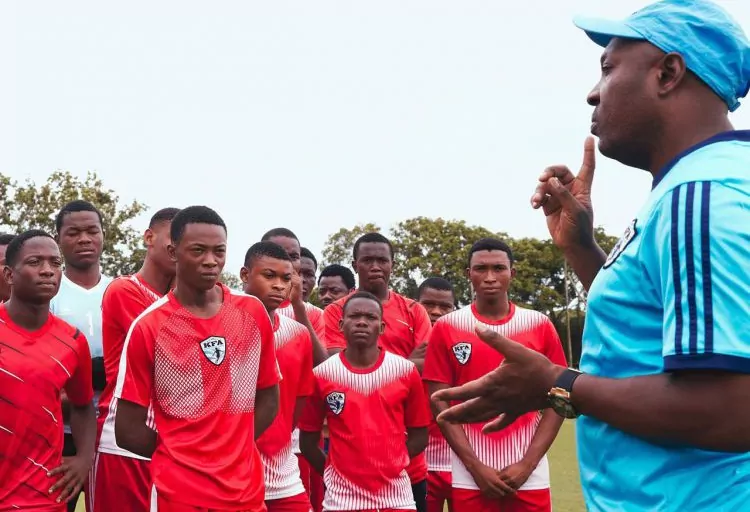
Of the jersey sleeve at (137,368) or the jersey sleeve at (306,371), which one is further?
the jersey sleeve at (306,371)

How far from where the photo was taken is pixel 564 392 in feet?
6.32

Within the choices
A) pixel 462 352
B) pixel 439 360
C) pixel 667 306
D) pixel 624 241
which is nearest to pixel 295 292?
pixel 439 360

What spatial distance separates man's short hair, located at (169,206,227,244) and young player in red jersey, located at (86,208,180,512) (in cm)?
57

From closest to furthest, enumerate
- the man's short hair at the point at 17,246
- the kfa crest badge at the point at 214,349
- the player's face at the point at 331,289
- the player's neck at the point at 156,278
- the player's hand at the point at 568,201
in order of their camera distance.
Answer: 1. the player's hand at the point at 568,201
2. the kfa crest badge at the point at 214,349
3. the man's short hair at the point at 17,246
4. the player's neck at the point at 156,278
5. the player's face at the point at 331,289

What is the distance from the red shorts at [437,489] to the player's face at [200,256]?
3.46 m

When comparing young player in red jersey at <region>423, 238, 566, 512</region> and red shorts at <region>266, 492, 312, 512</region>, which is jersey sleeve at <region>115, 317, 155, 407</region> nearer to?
red shorts at <region>266, 492, 312, 512</region>

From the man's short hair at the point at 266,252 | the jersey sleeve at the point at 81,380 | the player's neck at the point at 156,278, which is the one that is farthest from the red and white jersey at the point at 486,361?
the jersey sleeve at the point at 81,380

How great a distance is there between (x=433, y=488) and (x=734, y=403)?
591 cm

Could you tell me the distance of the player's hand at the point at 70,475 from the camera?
4.84m

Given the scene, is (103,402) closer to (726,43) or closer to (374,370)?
(374,370)

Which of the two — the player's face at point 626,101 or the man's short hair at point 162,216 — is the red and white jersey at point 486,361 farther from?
the player's face at point 626,101

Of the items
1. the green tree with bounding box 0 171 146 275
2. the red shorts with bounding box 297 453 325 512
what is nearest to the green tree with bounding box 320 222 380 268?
the green tree with bounding box 0 171 146 275

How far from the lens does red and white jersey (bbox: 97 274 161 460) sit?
5094 millimetres

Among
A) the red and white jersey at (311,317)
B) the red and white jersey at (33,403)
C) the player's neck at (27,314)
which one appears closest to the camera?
the red and white jersey at (33,403)
